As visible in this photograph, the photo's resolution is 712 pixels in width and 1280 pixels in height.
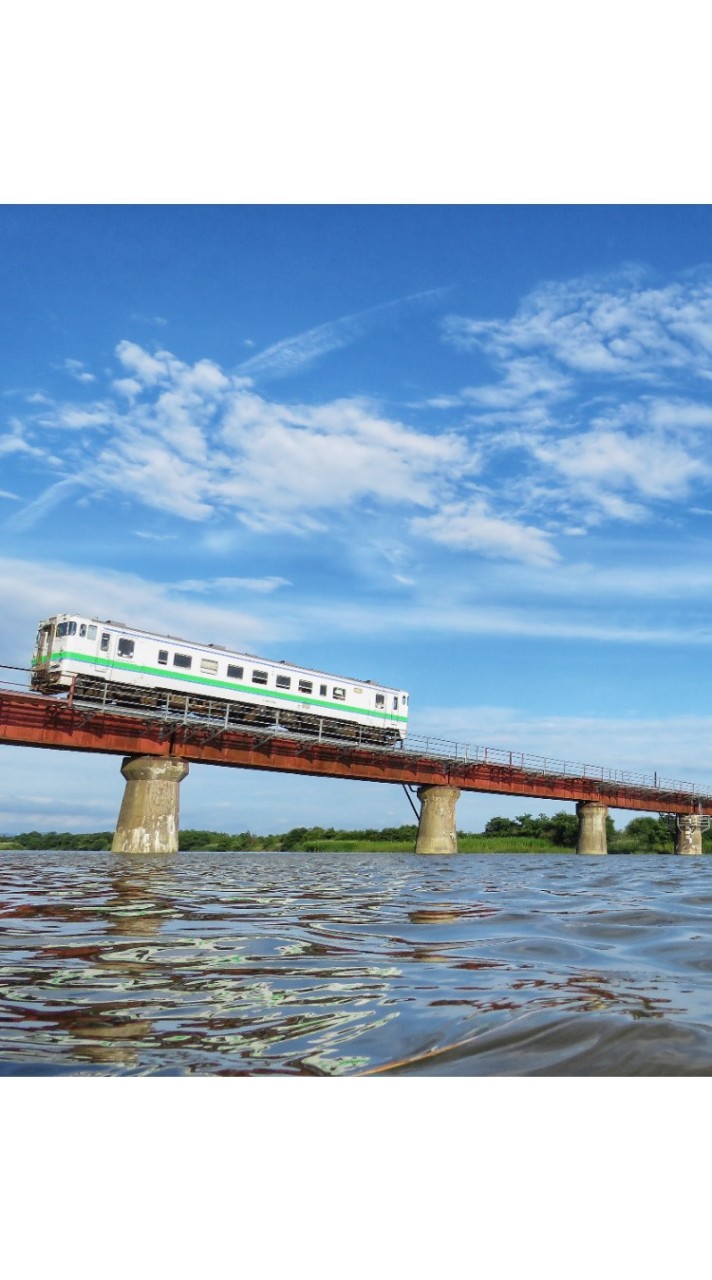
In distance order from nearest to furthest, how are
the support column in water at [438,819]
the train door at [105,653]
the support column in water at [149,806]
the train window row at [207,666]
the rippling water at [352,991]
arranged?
the rippling water at [352,991]
the train window row at [207,666]
the train door at [105,653]
the support column in water at [149,806]
the support column in water at [438,819]

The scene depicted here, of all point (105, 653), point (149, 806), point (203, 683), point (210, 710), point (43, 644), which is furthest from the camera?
point (210, 710)

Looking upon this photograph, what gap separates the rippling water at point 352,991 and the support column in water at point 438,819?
37.8 meters

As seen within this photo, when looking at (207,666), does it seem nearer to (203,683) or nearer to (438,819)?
(203,683)

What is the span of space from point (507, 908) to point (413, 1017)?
6.04 m

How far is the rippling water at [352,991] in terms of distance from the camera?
3109mm

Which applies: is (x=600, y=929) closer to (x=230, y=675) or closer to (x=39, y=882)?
(x=39, y=882)

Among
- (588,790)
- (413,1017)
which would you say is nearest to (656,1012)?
(413,1017)

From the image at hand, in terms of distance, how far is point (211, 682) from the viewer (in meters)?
33.9

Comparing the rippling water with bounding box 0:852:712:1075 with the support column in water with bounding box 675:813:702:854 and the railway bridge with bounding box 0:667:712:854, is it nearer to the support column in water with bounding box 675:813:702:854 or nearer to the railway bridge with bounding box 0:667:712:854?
the railway bridge with bounding box 0:667:712:854

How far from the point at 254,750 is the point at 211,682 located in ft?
15.2

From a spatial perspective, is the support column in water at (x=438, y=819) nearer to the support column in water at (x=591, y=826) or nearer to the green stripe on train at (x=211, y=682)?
the green stripe on train at (x=211, y=682)

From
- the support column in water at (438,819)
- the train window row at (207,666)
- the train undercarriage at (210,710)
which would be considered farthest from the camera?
the support column in water at (438,819)

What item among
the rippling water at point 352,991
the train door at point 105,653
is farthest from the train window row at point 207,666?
the rippling water at point 352,991

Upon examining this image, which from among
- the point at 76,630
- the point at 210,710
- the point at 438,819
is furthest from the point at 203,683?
the point at 438,819
